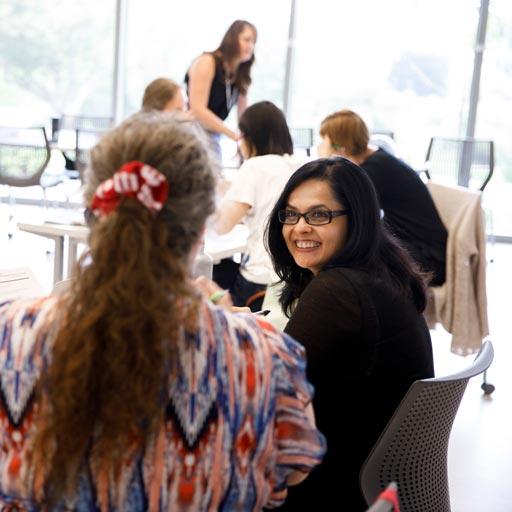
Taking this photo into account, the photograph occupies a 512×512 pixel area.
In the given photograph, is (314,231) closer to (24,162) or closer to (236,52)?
(236,52)

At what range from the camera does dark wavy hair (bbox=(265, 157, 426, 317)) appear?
1.85m

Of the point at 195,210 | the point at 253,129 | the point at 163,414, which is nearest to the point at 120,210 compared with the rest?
the point at 195,210

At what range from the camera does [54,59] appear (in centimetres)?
901

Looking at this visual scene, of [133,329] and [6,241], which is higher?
[133,329]

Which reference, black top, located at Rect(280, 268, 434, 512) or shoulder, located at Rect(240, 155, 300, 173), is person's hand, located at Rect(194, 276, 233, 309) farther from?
shoulder, located at Rect(240, 155, 300, 173)

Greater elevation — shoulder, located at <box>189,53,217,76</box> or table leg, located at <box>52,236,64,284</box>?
shoulder, located at <box>189,53,217,76</box>

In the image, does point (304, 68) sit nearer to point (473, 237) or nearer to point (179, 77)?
point (179, 77)

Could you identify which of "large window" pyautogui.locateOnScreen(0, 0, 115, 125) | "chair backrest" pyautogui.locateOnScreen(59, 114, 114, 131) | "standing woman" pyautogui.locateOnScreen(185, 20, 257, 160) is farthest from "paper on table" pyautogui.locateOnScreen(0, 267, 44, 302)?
"large window" pyautogui.locateOnScreen(0, 0, 115, 125)

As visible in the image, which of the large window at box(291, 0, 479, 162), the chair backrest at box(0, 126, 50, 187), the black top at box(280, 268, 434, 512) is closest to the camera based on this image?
the black top at box(280, 268, 434, 512)

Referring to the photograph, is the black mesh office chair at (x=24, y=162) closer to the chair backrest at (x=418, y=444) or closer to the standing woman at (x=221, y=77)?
the standing woman at (x=221, y=77)

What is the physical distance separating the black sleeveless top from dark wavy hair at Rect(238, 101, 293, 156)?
1.34m

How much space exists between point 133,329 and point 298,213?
1.10 m

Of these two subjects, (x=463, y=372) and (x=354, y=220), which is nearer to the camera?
(x=463, y=372)

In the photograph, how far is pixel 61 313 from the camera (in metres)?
1.03
